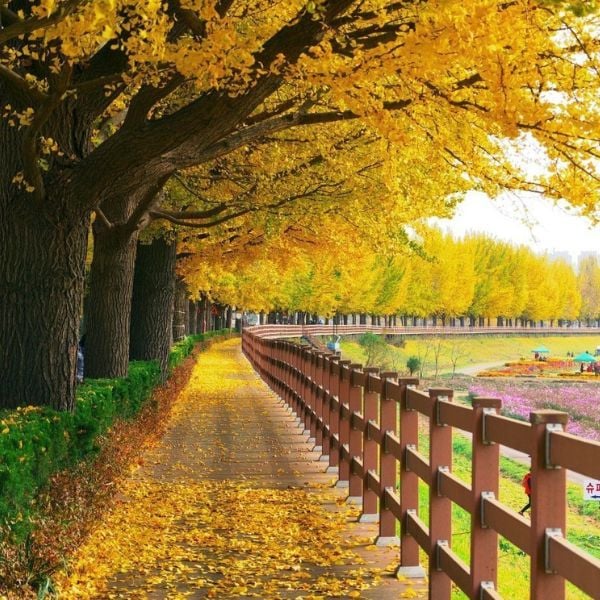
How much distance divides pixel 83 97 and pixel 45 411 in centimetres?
349

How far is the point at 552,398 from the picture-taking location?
138 ft

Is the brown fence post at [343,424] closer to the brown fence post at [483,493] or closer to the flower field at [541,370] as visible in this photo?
the brown fence post at [483,493]

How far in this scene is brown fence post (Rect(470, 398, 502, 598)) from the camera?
5.21 m

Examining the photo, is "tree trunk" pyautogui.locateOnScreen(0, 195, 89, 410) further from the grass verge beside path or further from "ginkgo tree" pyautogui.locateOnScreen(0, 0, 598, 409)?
the grass verge beside path

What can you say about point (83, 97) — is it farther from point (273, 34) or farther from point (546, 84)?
point (546, 84)

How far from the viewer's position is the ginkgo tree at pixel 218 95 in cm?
715

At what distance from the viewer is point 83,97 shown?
10.4 meters

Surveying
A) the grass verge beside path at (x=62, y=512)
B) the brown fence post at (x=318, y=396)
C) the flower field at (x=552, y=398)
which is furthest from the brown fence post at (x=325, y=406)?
the flower field at (x=552, y=398)

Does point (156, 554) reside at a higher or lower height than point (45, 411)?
lower

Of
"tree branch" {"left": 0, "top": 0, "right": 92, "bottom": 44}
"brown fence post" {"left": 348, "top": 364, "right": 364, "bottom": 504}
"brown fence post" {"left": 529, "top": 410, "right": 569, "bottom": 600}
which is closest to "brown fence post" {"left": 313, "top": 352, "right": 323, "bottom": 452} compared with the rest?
"brown fence post" {"left": 348, "top": 364, "right": 364, "bottom": 504}

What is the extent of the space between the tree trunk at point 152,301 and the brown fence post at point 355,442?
37.2ft

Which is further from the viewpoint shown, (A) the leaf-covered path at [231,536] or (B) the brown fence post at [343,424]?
(B) the brown fence post at [343,424]

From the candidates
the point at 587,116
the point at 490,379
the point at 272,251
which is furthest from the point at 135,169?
the point at 490,379

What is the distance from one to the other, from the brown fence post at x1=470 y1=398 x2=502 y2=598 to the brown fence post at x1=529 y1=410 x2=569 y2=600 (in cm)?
89
